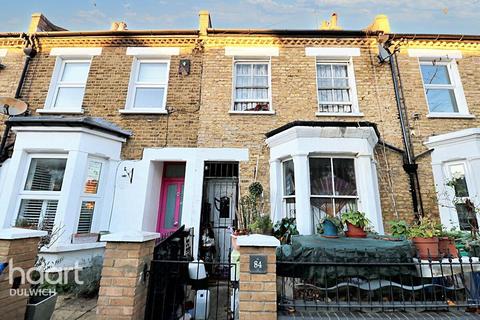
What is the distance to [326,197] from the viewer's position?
17.5ft

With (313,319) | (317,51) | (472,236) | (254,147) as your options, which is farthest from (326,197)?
(317,51)

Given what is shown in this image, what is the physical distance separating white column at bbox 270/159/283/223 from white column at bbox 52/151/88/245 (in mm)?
4641

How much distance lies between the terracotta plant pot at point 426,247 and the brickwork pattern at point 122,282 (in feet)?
13.8

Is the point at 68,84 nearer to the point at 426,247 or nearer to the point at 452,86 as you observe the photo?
the point at 426,247

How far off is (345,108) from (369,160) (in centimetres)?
208

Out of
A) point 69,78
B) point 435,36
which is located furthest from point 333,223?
point 69,78

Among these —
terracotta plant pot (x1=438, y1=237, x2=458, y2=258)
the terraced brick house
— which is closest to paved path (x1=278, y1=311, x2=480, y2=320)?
terracotta plant pot (x1=438, y1=237, x2=458, y2=258)

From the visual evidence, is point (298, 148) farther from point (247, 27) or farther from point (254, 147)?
point (247, 27)

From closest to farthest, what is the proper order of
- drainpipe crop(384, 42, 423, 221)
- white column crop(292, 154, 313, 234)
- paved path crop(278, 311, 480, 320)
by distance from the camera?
1. paved path crop(278, 311, 480, 320)
2. white column crop(292, 154, 313, 234)
3. drainpipe crop(384, 42, 423, 221)

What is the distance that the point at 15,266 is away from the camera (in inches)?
104

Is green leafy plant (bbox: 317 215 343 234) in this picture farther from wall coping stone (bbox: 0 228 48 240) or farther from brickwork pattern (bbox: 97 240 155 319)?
wall coping stone (bbox: 0 228 48 240)

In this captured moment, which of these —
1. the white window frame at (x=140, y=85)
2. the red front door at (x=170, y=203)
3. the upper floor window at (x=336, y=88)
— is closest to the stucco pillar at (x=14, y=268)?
the red front door at (x=170, y=203)

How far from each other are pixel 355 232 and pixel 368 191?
1360 mm

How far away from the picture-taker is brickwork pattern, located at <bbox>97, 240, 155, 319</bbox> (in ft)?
7.98
